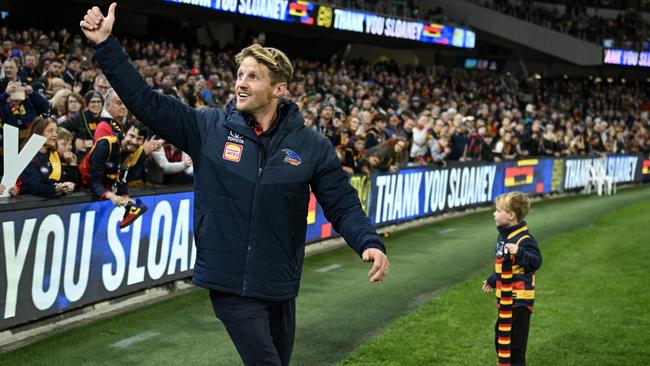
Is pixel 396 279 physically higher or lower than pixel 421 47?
lower

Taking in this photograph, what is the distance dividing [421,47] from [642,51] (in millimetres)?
13645

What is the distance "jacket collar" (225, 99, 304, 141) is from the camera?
4.53m

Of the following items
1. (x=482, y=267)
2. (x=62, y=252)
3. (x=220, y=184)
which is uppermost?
(x=220, y=184)

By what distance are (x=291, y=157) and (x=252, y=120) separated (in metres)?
0.26

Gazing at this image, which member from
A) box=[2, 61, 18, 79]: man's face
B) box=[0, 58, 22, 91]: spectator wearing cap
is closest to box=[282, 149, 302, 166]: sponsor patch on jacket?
box=[0, 58, 22, 91]: spectator wearing cap

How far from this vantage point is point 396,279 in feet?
41.1

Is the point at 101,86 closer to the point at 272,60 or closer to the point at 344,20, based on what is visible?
the point at 272,60

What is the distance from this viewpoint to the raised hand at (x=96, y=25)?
158 inches

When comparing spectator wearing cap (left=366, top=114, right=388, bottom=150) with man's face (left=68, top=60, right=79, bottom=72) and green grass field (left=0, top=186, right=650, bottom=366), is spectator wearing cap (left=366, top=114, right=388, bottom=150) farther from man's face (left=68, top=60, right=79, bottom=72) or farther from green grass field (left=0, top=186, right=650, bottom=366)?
man's face (left=68, top=60, right=79, bottom=72)

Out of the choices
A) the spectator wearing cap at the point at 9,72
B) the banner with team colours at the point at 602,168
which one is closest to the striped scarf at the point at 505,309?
the spectator wearing cap at the point at 9,72

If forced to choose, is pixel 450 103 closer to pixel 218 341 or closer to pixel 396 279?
pixel 396 279

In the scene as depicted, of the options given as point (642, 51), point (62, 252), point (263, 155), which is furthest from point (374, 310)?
point (642, 51)

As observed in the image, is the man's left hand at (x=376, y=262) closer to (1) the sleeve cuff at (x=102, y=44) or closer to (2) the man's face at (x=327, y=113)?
(1) the sleeve cuff at (x=102, y=44)

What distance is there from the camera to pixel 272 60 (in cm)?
451
